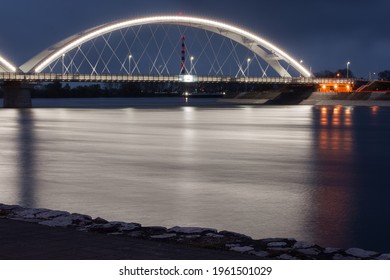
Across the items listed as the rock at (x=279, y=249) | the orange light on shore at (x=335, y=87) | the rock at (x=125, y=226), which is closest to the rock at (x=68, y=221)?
the rock at (x=125, y=226)

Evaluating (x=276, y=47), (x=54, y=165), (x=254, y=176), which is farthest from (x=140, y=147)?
(x=276, y=47)

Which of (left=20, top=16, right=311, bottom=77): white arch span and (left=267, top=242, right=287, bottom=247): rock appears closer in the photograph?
(left=267, top=242, right=287, bottom=247): rock

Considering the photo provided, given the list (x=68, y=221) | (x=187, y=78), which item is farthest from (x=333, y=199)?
(x=187, y=78)

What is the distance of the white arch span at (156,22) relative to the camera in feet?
342

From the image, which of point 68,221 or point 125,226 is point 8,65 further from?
point 125,226

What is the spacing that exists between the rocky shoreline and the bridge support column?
96.2 metres

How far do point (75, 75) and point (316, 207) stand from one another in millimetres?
97160

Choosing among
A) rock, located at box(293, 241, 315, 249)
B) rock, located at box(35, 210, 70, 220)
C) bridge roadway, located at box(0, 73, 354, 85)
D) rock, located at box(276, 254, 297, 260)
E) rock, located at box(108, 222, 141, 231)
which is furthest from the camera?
bridge roadway, located at box(0, 73, 354, 85)

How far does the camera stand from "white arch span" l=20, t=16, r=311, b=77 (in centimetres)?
10438

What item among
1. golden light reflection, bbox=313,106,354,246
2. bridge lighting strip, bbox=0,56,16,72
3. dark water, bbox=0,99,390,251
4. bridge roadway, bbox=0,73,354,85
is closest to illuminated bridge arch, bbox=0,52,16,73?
bridge lighting strip, bbox=0,56,16,72

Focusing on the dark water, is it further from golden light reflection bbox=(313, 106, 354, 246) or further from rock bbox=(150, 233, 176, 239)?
rock bbox=(150, 233, 176, 239)

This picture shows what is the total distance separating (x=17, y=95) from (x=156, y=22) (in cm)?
2254

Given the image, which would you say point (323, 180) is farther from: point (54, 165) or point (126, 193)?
point (54, 165)

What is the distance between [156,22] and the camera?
109 m
